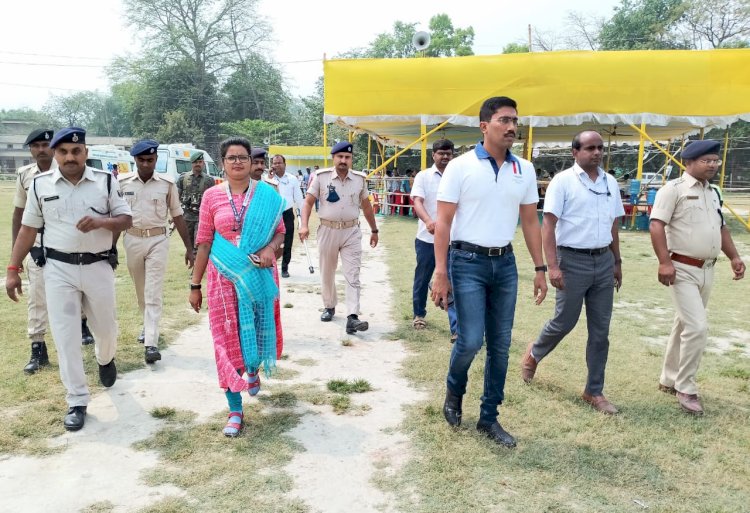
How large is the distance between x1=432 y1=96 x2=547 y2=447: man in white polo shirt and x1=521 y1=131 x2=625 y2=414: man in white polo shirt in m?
0.57

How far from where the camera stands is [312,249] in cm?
1212

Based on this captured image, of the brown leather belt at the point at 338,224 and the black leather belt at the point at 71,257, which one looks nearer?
the black leather belt at the point at 71,257

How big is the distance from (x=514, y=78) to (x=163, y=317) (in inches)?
A: 443

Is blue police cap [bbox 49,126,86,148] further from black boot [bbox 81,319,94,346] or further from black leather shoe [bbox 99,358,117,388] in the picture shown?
black boot [bbox 81,319,94,346]

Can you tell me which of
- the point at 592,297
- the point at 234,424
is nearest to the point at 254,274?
the point at 234,424

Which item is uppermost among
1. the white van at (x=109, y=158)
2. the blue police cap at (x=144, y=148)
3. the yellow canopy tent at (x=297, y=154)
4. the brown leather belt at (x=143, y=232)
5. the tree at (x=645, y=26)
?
the tree at (x=645, y=26)

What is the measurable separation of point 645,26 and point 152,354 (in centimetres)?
4546

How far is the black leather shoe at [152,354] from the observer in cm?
470

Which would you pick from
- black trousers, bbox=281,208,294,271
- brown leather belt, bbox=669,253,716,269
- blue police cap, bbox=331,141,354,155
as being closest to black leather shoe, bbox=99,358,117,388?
blue police cap, bbox=331,141,354,155

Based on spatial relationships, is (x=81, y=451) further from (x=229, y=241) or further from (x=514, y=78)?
(x=514, y=78)

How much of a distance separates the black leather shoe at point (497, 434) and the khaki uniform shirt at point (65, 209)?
2.80 metres

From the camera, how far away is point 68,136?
11.8 ft

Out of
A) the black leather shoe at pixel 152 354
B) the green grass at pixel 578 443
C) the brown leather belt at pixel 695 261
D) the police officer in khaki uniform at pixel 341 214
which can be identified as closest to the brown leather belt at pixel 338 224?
the police officer in khaki uniform at pixel 341 214

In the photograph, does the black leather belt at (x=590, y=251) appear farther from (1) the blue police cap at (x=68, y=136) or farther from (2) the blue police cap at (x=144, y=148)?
(2) the blue police cap at (x=144, y=148)
